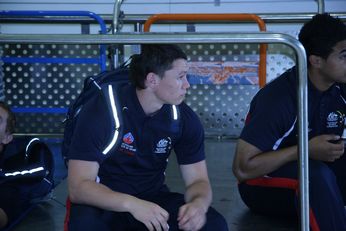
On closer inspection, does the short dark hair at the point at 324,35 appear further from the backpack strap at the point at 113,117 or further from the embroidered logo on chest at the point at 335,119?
the backpack strap at the point at 113,117

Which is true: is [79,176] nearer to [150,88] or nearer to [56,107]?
[150,88]

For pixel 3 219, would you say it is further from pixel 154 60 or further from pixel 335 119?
pixel 335 119

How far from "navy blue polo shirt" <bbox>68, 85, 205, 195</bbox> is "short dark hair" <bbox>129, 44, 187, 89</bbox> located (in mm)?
63

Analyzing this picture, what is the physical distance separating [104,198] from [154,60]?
0.52 metres

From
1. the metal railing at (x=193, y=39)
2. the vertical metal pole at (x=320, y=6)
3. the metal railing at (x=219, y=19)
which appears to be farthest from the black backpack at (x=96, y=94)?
the vertical metal pole at (x=320, y=6)

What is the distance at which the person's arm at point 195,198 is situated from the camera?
2.04 metres

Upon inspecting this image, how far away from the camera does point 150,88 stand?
218cm

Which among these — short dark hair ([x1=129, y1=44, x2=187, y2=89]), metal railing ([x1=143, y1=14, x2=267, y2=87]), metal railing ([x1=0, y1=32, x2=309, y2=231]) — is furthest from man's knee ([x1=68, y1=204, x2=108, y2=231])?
metal railing ([x1=143, y1=14, x2=267, y2=87])

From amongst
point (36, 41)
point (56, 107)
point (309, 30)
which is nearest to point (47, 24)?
point (56, 107)

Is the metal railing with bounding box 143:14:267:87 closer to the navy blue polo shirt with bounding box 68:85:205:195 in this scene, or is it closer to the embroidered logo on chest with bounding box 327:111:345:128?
the embroidered logo on chest with bounding box 327:111:345:128

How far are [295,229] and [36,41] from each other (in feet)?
4.82

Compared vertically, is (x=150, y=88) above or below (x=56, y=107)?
above

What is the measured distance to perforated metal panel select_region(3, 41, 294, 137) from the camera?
4418 mm

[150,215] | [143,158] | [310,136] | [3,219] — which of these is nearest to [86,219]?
[150,215]
